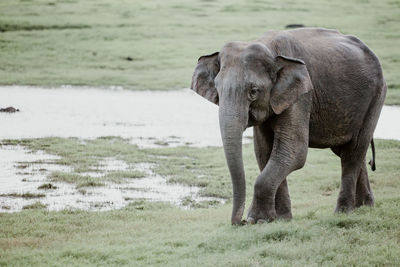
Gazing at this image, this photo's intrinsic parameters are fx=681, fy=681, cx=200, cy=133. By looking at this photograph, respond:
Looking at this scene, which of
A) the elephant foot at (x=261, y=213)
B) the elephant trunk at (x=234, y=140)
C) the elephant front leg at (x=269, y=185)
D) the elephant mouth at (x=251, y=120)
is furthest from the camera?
the elephant foot at (x=261, y=213)

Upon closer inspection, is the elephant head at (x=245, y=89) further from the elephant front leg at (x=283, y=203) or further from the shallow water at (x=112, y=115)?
the shallow water at (x=112, y=115)

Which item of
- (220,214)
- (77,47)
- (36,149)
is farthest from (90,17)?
(220,214)

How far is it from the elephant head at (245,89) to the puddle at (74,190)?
137 inches

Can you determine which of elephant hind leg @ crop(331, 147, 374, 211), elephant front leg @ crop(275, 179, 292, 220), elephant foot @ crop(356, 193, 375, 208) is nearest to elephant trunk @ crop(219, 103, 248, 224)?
elephant front leg @ crop(275, 179, 292, 220)

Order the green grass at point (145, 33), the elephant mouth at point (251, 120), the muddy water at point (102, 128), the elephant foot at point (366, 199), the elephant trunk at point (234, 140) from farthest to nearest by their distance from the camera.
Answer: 1. the green grass at point (145, 33)
2. the muddy water at point (102, 128)
3. the elephant foot at point (366, 199)
4. the elephant mouth at point (251, 120)
5. the elephant trunk at point (234, 140)

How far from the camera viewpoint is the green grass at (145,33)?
28.8 metres

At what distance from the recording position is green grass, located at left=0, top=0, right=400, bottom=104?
28781 mm

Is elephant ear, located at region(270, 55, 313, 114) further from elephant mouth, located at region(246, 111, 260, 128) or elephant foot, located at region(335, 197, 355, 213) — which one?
elephant foot, located at region(335, 197, 355, 213)

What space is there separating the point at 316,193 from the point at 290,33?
3.91 metres

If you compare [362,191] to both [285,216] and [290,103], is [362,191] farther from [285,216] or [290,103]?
[290,103]

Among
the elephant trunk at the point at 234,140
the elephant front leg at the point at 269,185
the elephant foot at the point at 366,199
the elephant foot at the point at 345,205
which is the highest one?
the elephant trunk at the point at 234,140

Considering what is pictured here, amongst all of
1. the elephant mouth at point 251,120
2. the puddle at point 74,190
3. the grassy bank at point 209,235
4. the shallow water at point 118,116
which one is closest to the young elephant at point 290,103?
the elephant mouth at point 251,120

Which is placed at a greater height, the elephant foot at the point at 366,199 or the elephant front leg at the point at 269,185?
the elephant front leg at the point at 269,185

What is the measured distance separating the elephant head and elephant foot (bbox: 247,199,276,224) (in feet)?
1.25
